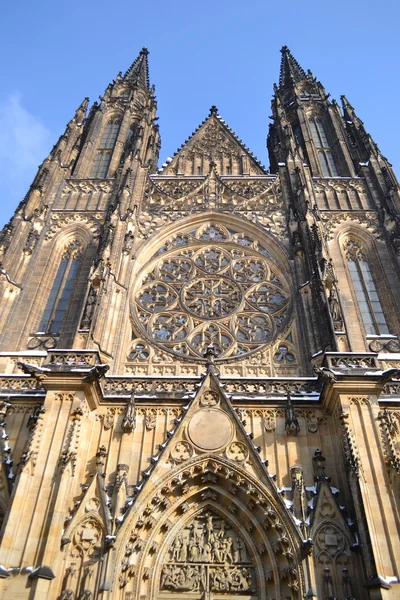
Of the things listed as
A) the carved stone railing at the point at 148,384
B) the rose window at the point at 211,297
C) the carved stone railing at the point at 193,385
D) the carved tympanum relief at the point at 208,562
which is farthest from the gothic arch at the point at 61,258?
A: the carved tympanum relief at the point at 208,562

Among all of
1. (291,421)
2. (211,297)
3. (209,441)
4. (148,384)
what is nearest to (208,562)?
(209,441)

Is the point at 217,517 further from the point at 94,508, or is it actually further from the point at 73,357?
the point at 73,357

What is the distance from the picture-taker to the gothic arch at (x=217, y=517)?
9555 mm

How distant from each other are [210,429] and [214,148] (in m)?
14.0

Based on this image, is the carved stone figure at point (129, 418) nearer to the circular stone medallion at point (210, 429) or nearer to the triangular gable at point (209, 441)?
the triangular gable at point (209, 441)

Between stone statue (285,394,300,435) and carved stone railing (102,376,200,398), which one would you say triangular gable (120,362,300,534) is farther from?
stone statue (285,394,300,435)

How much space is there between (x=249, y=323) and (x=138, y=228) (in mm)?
5383

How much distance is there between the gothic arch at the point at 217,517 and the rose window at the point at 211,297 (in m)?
3.61

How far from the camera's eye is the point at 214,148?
851 inches

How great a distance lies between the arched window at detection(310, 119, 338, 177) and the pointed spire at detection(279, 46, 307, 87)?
460 cm

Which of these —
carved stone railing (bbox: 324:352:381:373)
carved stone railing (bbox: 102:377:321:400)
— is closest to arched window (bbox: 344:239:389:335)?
carved stone railing (bbox: 324:352:381:373)

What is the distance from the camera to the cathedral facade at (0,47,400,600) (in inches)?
374

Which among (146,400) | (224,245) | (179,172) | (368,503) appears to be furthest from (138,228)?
(368,503)

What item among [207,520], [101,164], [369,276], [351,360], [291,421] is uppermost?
[101,164]
